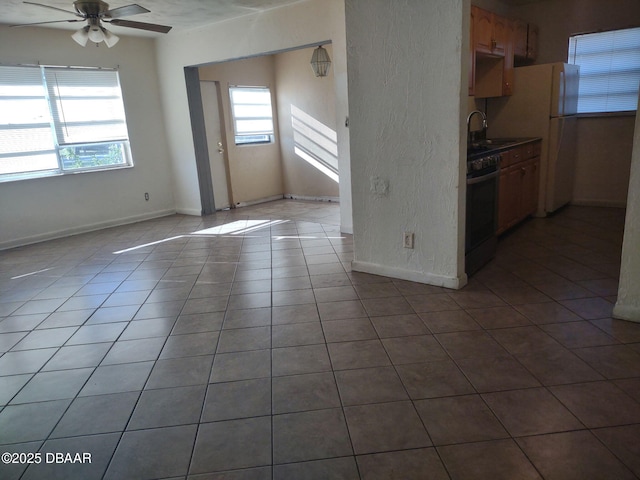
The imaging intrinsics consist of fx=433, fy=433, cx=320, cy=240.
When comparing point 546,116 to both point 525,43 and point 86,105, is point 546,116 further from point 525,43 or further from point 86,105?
point 86,105

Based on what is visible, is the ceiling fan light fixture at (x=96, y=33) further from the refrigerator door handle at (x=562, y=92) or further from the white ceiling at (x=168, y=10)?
the refrigerator door handle at (x=562, y=92)

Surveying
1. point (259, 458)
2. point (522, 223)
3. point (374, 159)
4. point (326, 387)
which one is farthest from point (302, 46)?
point (259, 458)

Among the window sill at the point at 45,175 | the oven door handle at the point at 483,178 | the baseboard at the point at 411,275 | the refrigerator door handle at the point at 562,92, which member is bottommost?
the baseboard at the point at 411,275

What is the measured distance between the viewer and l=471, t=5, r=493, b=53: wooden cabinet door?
396 centimetres

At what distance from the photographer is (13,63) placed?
16.3 feet

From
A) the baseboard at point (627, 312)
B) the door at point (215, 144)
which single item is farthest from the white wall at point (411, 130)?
the door at point (215, 144)

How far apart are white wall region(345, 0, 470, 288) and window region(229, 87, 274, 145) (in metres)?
4.17

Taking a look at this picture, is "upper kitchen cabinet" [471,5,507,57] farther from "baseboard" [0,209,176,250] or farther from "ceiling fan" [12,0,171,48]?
"baseboard" [0,209,176,250]

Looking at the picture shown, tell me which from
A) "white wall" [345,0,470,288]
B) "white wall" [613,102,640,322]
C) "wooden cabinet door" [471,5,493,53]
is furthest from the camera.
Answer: "wooden cabinet door" [471,5,493,53]

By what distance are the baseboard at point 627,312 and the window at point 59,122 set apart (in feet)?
19.6

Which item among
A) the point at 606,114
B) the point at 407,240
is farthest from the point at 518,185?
the point at 407,240

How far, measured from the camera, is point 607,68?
17.4 feet

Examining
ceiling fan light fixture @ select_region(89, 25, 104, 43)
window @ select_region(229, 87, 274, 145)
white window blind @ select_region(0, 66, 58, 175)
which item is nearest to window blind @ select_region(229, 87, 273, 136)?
window @ select_region(229, 87, 274, 145)

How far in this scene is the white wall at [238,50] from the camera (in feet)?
14.7
